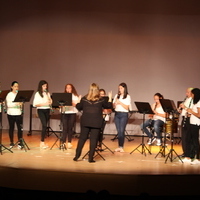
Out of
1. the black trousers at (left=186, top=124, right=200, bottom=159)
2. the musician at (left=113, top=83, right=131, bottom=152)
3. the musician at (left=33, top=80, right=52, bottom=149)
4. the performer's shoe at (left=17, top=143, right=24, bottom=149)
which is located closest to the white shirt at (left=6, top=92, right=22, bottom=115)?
the musician at (left=33, top=80, right=52, bottom=149)

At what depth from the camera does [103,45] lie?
43.7 feet

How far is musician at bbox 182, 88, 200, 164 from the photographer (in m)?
8.12

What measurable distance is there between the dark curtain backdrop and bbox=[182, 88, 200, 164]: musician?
465 centimetres

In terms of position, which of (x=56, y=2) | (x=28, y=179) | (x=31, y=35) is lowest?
(x=28, y=179)

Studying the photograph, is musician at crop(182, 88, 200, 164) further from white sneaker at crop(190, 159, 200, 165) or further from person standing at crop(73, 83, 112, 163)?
person standing at crop(73, 83, 112, 163)

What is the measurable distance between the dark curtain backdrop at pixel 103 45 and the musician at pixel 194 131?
4.65 m

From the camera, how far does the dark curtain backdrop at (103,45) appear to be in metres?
13.0

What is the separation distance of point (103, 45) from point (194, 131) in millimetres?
5857

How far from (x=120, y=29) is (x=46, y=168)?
6992 millimetres

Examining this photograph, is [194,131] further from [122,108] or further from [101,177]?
[101,177]

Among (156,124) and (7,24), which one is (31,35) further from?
(156,124)

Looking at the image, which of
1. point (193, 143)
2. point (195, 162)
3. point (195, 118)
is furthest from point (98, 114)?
point (195, 162)

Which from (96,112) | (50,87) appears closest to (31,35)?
(50,87)

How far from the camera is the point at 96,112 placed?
7.98 meters
